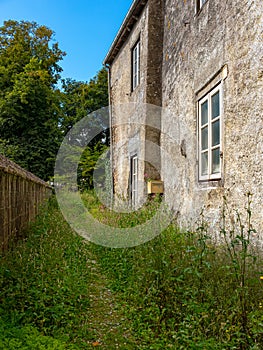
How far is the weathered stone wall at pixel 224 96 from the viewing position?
14.3ft

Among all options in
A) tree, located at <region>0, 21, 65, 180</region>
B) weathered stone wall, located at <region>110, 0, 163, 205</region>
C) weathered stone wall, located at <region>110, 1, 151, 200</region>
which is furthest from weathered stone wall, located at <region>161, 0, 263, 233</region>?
tree, located at <region>0, 21, 65, 180</region>

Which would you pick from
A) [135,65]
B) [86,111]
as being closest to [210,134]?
[135,65]

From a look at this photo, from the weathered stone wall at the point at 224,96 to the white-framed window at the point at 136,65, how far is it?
1.91 metres

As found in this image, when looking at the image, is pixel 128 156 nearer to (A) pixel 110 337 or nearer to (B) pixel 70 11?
(B) pixel 70 11

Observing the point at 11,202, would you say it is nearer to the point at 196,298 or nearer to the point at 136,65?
the point at 196,298

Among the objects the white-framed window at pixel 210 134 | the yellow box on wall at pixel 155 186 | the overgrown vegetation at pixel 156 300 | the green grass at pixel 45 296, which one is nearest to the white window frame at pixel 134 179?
the yellow box on wall at pixel 155 186

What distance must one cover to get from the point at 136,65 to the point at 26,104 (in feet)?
47.5

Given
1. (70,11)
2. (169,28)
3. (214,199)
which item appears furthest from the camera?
(70,11)

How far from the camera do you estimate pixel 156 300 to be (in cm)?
391

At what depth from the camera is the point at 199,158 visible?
6.26m

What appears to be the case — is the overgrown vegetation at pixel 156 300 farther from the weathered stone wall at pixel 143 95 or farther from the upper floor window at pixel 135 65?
the upper floor window at pixel 135 65

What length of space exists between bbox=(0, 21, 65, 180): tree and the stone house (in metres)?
12.2

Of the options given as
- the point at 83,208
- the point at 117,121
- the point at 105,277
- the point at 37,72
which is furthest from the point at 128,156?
the point at 37,72

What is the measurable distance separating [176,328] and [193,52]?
4778 mm
